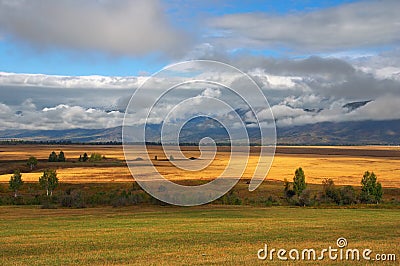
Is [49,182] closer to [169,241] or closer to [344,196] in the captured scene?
[344,196]

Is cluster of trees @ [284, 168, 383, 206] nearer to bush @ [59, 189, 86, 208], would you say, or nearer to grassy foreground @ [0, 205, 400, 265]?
bush @ [59, 189, 86, 208]

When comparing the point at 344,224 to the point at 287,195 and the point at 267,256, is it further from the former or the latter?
the point at 287,195

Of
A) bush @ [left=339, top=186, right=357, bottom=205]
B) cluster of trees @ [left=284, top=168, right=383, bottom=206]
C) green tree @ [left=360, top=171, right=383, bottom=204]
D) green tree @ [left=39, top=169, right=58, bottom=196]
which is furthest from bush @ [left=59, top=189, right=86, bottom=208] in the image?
green tree @ [left=360, top=171, right=383, bottom=204]

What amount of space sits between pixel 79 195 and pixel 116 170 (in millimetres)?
83847

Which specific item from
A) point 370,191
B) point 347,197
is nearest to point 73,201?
point 347,197

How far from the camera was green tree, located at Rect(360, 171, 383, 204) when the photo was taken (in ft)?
338

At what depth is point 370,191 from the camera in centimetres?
10831

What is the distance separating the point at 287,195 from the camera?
4557 inches

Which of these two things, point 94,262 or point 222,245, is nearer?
point 94,262

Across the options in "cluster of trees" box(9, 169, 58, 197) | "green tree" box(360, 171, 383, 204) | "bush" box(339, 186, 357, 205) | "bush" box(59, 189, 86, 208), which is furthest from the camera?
"cluster of trees" box(9, 169, 58, 197)

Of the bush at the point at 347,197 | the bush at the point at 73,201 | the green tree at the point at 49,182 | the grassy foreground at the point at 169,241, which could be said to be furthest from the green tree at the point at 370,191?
the green tree at the point at 49,182

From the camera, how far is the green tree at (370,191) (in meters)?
103

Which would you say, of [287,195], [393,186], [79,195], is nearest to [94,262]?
Answer: [79,195]

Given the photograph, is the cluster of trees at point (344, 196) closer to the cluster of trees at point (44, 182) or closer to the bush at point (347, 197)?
the bush at point (347, 197)
